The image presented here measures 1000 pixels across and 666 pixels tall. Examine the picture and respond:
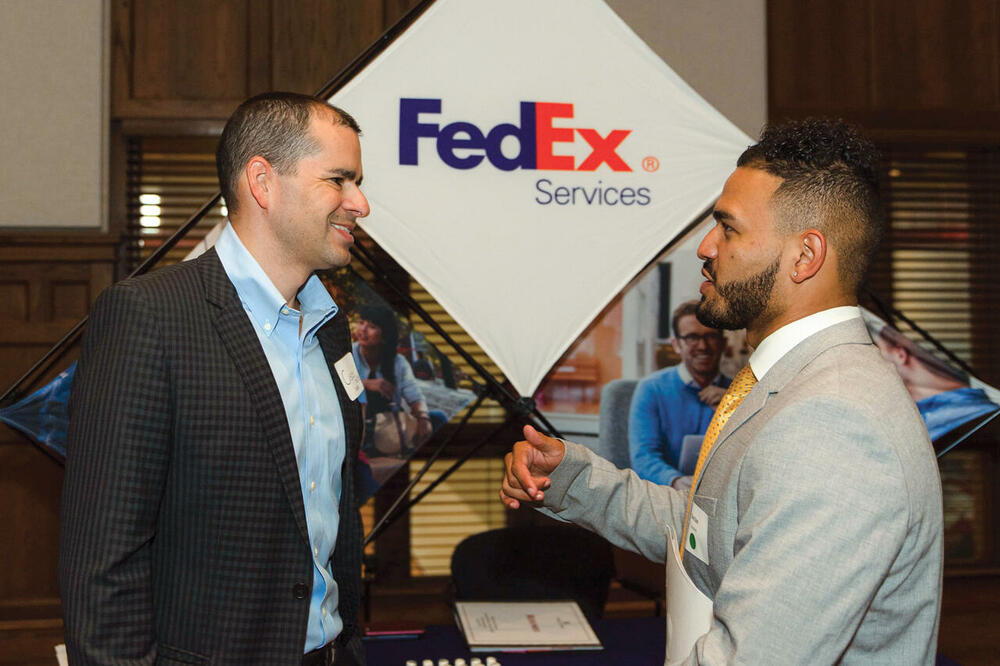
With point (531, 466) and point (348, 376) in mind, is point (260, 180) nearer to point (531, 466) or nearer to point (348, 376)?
point (348, 376)

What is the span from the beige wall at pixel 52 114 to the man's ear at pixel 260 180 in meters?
2.67

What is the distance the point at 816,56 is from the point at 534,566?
9.73 feet

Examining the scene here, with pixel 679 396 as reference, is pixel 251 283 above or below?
above

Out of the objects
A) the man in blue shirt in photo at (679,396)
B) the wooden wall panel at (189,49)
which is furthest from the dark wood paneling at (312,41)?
the man in blue shirt in photo at (679,396)

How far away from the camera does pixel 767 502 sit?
1.06 meters

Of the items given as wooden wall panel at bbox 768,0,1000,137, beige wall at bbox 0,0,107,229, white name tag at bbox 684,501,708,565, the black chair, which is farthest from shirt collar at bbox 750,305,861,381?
beige wall at bbox 0,0,107,229

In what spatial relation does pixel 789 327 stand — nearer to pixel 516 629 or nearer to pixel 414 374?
pixel 516 629

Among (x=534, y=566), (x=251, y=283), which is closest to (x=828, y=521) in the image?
(x=251, y=283)

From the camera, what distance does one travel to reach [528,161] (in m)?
2.26

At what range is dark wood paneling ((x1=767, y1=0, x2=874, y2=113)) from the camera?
4281mm

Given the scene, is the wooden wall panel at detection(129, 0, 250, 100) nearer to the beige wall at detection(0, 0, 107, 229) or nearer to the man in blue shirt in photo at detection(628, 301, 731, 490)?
the beige wall at detection(0, 0, 107, 229)

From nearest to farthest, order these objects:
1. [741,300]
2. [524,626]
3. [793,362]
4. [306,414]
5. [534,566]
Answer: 1. [793,362]
2. [741,300]
3. [306,414]
4. [524,626]
5. [534,566]

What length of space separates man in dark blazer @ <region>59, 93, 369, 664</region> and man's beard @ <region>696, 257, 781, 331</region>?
703 millimetres

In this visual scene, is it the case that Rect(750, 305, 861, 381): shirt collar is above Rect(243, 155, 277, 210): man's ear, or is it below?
below
